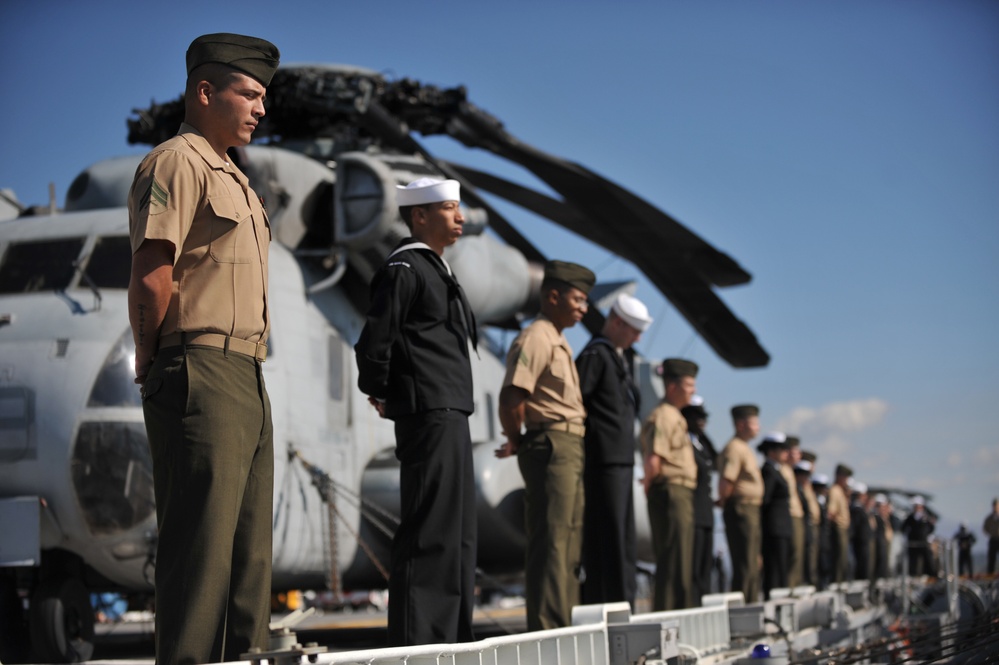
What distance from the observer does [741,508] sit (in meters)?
9.62

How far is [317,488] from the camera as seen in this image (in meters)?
7.91

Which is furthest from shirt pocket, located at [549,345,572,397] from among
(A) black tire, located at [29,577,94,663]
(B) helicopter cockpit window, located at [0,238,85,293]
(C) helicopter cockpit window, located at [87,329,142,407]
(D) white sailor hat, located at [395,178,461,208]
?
(B) helicopter cockpit window, located at [0,238,85,293]

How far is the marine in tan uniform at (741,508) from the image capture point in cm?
962

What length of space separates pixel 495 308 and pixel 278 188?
6.83 ft

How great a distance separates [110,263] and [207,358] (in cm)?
418

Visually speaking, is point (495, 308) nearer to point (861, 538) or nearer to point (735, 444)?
point (735, 444)

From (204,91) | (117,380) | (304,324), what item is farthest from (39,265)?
(204,91)

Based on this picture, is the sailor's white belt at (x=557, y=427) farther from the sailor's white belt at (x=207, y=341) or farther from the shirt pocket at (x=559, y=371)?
the sailor's white belt at (x=207, y=341)

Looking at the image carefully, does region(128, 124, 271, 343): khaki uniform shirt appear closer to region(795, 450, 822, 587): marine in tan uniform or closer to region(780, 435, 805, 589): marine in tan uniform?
region(780, 435, 805, 589): marine in tan uniform

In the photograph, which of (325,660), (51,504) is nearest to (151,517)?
(51,504)

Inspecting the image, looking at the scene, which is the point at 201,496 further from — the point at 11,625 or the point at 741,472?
the point at 741,472

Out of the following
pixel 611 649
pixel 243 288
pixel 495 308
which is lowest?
pixel 611 649

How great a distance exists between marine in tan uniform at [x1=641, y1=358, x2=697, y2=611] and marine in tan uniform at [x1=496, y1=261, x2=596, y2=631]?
65.2 inches

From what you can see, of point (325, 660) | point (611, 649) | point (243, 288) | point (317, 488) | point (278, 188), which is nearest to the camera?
point (325, 660)
